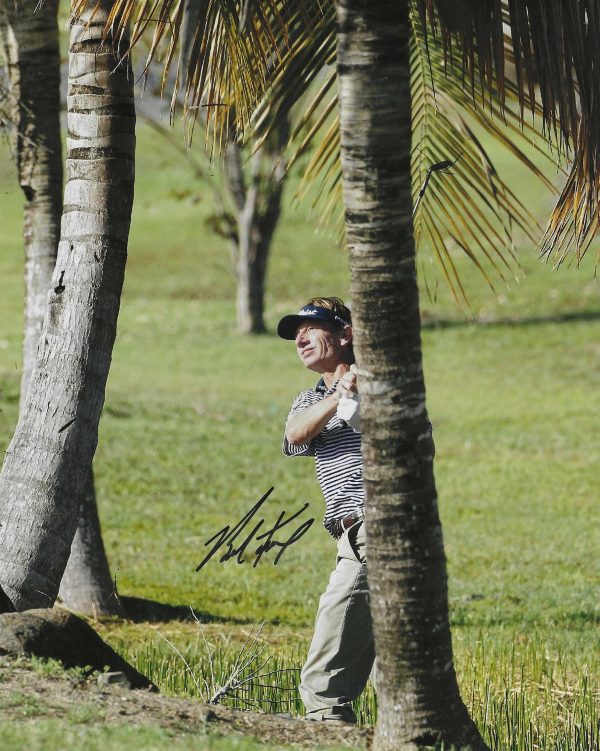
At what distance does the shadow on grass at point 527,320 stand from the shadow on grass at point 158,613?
18.1m

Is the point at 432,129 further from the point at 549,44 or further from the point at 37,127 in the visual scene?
the point at 37,127

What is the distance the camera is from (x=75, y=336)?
517 centimetres

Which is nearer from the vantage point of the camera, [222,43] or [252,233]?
[222,43]

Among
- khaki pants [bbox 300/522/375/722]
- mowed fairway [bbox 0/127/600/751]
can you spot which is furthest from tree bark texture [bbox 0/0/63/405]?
khaki pants [bbox 300/522/375/722]

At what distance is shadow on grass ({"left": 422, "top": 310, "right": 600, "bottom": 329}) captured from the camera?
85.4 ft

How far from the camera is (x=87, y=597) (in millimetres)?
7570

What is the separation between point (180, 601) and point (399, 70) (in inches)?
226

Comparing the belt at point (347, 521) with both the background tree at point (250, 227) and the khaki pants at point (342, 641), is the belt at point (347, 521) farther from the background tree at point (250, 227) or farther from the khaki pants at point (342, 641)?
the background tree at point (250, 227)

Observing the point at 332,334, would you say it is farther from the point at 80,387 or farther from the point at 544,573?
the point at 544,573

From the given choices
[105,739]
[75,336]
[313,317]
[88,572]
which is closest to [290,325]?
[313,317]

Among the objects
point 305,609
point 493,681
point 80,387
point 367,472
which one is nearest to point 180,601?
point 305,609

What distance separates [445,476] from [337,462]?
9.55 meters

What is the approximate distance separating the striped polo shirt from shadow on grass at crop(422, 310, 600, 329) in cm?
2115

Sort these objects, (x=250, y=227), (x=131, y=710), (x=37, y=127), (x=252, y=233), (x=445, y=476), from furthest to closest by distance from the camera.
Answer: (x=252, y=233)
(x=250, y=227)
(x=445, y=476)
(x=37, y=127)
(x=131, y=710)
